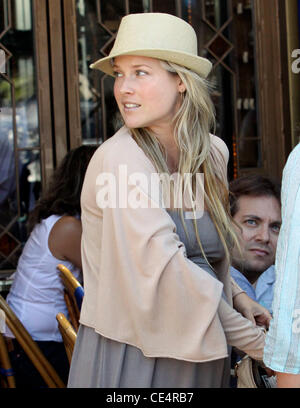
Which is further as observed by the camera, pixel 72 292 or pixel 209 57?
pixel 209 57

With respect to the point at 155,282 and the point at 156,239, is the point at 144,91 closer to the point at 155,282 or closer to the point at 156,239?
the point at 156,239

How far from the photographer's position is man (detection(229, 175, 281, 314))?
287 cm

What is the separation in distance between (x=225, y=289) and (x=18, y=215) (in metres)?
2.06

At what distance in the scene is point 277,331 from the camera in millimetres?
1195

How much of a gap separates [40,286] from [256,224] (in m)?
1.06

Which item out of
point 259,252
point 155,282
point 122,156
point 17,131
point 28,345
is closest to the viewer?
point 155,282

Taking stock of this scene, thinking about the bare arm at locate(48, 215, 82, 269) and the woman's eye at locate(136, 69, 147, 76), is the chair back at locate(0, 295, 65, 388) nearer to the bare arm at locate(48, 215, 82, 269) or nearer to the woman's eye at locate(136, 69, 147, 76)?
the bare arm at locate(48, 215, 82, 269)

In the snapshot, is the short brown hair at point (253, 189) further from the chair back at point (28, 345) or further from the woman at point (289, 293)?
the woman at point (289, 293)

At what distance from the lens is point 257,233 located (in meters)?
2.93

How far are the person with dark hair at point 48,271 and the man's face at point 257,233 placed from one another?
784mm

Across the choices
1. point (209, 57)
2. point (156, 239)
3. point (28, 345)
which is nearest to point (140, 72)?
point (156, 239)

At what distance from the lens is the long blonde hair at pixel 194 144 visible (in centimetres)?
196

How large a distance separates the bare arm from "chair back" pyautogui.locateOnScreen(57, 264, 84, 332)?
0.24 meters

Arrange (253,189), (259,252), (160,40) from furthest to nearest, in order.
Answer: (253,189) < (259,252) < (160,40)
